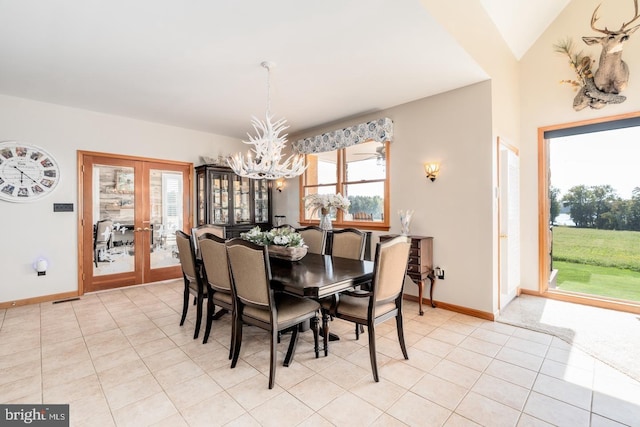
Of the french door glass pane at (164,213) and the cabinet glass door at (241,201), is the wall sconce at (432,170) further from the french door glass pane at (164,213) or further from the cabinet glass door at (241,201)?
the french door glass pane at (164,213)

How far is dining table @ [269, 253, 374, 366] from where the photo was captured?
2.03m

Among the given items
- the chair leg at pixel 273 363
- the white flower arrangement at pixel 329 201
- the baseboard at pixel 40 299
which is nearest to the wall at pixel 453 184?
the white flower arrangement at pixel 329 201

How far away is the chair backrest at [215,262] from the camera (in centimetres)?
241

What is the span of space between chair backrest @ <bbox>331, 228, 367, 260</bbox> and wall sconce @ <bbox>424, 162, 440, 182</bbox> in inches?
50.0

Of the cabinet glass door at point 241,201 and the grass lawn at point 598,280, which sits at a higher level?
the cabinet glass door at point 241,201

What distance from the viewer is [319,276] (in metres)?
2.27

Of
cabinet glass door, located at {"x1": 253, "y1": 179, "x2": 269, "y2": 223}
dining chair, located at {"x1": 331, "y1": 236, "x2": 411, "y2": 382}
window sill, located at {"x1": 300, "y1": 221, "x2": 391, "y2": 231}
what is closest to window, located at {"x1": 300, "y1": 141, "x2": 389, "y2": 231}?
window sill, located at {"x1": 300, "y1": 221, "x2": 391, "y2": 231}

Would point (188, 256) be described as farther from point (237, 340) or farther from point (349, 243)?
point (349, 243)

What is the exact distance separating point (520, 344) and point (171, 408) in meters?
2.95

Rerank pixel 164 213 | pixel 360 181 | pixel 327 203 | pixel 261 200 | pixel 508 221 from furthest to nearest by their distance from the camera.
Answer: pixel 261 200
pixel 164 213
pixel 360 181
pixel 327 203
pixel 508 221

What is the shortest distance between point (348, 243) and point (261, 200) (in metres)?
3.11

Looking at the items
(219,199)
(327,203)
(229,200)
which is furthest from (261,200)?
(327,203)

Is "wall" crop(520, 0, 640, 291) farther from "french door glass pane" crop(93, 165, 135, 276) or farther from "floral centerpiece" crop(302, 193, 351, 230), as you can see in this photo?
"french door glass pane" crop(93, 165, 135, 276)

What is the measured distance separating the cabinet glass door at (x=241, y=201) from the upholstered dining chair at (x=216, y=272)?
2800 mm
